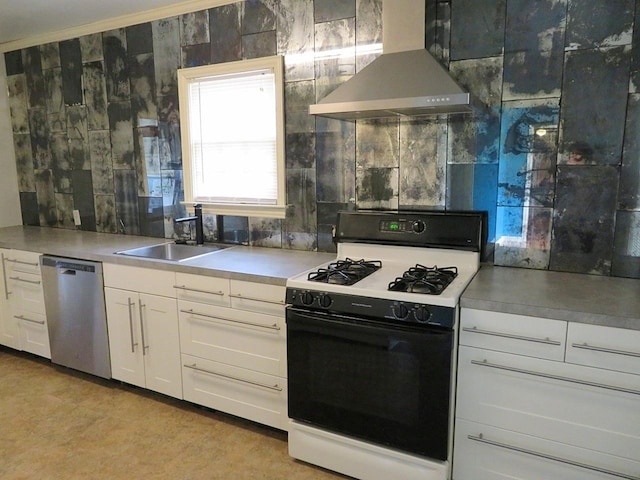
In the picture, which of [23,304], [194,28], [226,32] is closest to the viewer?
[226,32]

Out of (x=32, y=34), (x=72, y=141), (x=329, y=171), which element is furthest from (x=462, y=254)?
(x=32, y=34)

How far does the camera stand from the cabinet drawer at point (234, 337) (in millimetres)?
2369

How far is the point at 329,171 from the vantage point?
2.81 metres

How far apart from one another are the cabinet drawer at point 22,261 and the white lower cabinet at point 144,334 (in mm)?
710

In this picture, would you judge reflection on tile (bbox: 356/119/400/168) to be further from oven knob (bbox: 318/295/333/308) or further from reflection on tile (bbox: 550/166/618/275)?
oven knob (bbox: 318/295/333/308)

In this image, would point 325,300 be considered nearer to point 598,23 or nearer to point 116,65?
point 598,23

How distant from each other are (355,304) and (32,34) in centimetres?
374

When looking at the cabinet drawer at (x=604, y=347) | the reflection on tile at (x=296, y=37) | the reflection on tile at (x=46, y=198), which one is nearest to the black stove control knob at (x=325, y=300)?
the cabinet drawer at (x=604, y=347)

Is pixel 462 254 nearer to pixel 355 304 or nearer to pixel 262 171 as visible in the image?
pixel 355 304

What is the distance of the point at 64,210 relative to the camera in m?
4.09

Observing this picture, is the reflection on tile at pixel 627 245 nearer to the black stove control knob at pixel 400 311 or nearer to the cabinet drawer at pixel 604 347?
the cabinet drawer at pixel 604 347

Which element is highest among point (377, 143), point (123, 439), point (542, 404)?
point (377, 143)

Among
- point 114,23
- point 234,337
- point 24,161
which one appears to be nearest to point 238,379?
A: point 234,337

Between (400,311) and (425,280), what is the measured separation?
0.72ft
